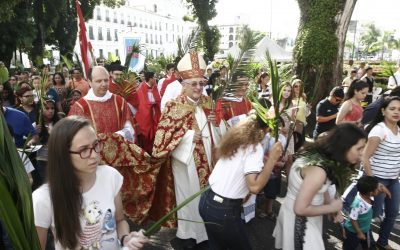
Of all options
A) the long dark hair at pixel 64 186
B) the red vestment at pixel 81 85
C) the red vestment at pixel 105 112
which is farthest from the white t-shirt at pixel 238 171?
the red vestment at pixel 81 85

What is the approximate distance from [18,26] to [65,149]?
23308mm

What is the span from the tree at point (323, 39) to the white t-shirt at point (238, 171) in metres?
5.89

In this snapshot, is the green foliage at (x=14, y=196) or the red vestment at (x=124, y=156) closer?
the green foliage at (x=14, y=196)

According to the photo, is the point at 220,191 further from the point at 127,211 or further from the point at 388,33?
the point at 388,33

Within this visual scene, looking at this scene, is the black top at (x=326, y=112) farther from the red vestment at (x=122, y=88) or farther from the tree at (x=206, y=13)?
the tree at (x=206, y=13)

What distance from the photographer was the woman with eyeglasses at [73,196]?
1600mm

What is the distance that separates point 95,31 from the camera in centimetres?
6012

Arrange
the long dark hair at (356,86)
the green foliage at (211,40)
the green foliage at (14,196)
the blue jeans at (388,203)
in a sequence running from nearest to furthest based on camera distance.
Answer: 1. the green foliage at (14,196)
2. the blue jeans at (388,203)
3. the long dark hair at (356,86)
4. the green foliage at (211,40)

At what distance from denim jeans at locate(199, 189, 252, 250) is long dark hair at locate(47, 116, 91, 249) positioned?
103 cm

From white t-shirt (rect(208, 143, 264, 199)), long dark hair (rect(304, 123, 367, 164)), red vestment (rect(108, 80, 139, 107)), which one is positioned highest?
red vestment (rect(108, 80, 139, 107))

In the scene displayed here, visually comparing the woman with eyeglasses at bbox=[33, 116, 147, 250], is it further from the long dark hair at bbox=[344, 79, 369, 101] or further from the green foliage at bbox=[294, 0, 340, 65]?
the green foliage at bbox=[294, 0, 340, 65]

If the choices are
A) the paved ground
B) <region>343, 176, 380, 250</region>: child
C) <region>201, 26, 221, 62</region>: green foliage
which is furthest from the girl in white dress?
<region>201, 26, 221, 62</region>: green foliage

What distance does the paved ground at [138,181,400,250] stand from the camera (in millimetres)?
3760

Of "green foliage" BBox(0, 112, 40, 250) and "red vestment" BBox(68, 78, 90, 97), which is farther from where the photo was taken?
"red vestment" BBox(68, 78, 90, 97)
